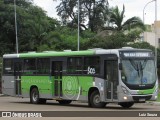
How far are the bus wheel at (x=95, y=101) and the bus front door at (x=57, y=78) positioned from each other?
305cm

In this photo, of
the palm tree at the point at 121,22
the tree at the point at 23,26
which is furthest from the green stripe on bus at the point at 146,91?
the palm tree at the point at 121,22

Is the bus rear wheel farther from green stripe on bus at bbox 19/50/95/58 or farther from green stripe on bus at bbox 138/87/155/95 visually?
green stripe on bus at bbox 138/87/155/95

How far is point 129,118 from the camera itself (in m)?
19.5

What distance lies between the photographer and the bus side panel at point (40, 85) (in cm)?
3091

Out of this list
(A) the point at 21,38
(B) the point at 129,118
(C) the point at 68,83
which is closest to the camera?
(B) the point at 129,118

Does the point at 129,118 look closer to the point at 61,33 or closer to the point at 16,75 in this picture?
the point at 16,75

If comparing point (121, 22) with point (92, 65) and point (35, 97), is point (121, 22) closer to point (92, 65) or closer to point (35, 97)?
point (35, 97)

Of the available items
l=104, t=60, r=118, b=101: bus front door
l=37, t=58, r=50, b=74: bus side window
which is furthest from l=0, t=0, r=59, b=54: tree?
l=104, t=60, r=118, b=101: bus front door

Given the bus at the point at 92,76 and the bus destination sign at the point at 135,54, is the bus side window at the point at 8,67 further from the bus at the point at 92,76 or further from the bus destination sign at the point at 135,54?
the bus destination sign at the point at 135,54

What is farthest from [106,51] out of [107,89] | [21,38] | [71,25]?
[71,25]

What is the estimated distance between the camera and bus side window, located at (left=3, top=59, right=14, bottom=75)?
3441 centimetres

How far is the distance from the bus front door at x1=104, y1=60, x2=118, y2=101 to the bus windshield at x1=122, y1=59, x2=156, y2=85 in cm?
50

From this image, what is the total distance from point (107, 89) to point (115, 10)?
55039mm

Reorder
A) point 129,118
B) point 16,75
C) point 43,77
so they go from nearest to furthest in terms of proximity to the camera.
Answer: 1. point 129,118
2. point 43,77
3. point 16,75
